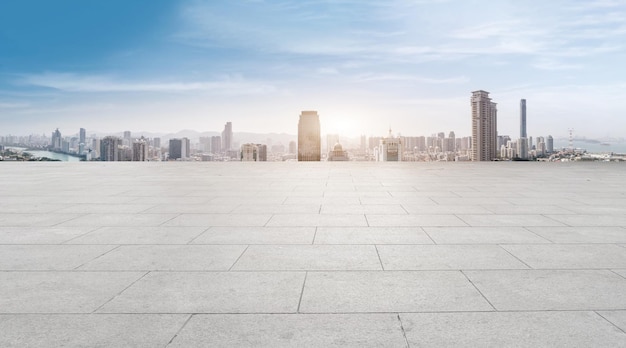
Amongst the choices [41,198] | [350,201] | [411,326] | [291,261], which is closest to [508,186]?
[350,201]

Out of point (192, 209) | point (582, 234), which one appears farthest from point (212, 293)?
point (582, 234)

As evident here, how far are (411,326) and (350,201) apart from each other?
8.93 metres

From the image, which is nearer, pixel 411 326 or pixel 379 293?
pixel 411 326

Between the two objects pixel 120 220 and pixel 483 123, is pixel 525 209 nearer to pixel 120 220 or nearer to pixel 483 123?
pixel 120 220

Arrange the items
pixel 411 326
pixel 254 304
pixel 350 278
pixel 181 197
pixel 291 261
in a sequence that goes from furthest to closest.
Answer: pixel 181 197 < pixel 291 261 < pixel 350 278 < pixel 254 304 < pixel 411 326

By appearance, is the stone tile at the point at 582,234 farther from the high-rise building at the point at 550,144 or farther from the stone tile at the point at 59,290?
the high-rise building at the point at 550,144

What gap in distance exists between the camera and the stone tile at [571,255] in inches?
254

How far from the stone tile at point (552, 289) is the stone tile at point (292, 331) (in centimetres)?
148

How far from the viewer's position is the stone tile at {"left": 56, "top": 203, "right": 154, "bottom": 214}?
1145 centimetres

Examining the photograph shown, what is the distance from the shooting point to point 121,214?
11.1 m

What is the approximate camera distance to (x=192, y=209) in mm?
11820

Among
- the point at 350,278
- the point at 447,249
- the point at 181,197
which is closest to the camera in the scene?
the point at 350,278

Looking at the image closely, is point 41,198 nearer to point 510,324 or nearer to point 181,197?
point 181,197

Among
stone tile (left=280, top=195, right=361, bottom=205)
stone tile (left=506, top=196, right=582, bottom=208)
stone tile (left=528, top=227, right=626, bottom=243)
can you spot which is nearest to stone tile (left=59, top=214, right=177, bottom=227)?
stone tile (left=280, top=195, right=361, bottom=205)
